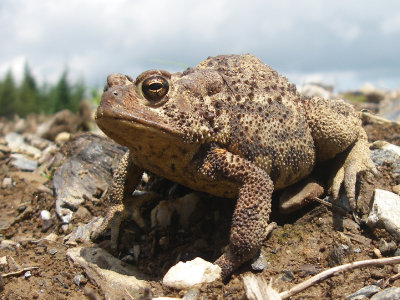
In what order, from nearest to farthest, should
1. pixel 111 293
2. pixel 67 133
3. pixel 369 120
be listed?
pixel 111 293, pixel 369 120, pixel 67 133

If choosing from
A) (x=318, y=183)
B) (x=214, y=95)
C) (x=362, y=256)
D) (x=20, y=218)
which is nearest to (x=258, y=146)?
(x=214, y=95)

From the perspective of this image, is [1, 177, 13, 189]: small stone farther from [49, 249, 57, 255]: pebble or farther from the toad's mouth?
the toad's mouth

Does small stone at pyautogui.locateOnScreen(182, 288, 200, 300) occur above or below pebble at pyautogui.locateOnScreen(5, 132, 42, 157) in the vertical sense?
below

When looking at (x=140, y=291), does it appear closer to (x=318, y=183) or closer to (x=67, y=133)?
(x=318, y=183)

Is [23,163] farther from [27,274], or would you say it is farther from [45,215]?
[27,274]

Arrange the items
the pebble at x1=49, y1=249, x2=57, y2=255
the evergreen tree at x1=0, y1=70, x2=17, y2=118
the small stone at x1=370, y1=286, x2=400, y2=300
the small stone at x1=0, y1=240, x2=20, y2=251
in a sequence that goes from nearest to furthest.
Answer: the small stone at x1=370, y1=286, x2=400, y2=300, the pebble at x1=49, y1=249, x2=57, y2=255, the small stone at x1=0, y1=240, x2=20, y2=251, the evergreen tree at x1=0, y1=70, x2=17, y2=118

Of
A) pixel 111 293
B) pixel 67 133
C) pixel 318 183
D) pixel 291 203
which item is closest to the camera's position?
pixel 111 293

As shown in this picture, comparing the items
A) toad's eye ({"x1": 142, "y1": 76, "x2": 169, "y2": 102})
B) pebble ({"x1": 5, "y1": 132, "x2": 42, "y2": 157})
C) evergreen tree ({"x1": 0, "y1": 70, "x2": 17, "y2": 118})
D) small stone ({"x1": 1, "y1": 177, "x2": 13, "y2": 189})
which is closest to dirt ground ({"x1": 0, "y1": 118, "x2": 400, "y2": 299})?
small stone ({"x1": 1, "y1": 177, "x2": 13, "y2": 189})
